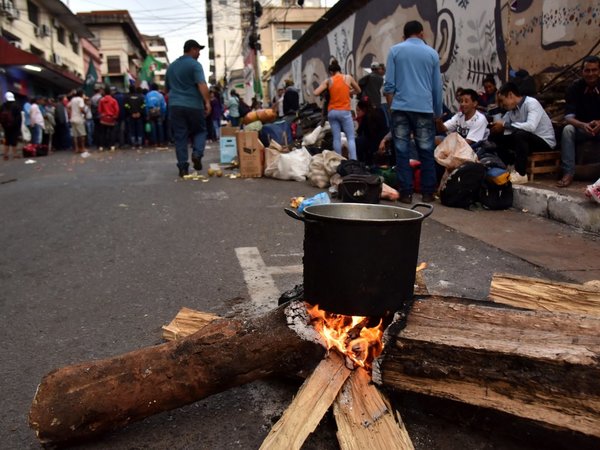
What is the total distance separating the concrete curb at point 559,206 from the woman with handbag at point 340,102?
3375mm

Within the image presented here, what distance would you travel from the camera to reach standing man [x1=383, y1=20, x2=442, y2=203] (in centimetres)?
600

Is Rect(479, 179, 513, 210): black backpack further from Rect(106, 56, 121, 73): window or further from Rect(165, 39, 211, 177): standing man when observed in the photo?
Rect(106, 56, 121, 73): window

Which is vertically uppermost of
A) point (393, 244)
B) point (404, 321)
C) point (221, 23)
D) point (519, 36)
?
point (221, 23)

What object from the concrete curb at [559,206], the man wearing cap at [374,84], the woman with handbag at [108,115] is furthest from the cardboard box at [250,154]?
the woman with handbag at [108,115]

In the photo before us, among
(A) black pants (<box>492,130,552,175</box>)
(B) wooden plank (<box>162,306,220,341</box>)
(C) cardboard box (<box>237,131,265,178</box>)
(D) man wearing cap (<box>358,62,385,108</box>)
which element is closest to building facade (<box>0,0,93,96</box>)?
(C) cardboard box (<box>237,131,265,178</box>)

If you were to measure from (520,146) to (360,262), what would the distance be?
16.9ft

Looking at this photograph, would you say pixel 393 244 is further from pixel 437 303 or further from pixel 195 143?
pixel 195 143

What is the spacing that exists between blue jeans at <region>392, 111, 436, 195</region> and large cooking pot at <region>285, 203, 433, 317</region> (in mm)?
4316

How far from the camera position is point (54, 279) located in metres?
3.60

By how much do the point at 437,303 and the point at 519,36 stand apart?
23.0ft

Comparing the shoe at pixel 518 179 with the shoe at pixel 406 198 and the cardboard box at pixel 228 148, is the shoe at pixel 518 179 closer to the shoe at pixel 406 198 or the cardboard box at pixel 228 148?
the shoe at pixel 406 198

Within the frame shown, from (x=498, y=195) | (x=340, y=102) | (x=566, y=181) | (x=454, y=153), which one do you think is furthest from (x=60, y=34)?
(x=566, y=181)

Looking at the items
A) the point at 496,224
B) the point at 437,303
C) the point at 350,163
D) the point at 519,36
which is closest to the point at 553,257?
the point at 496,224

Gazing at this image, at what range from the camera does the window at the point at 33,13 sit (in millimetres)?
26069
